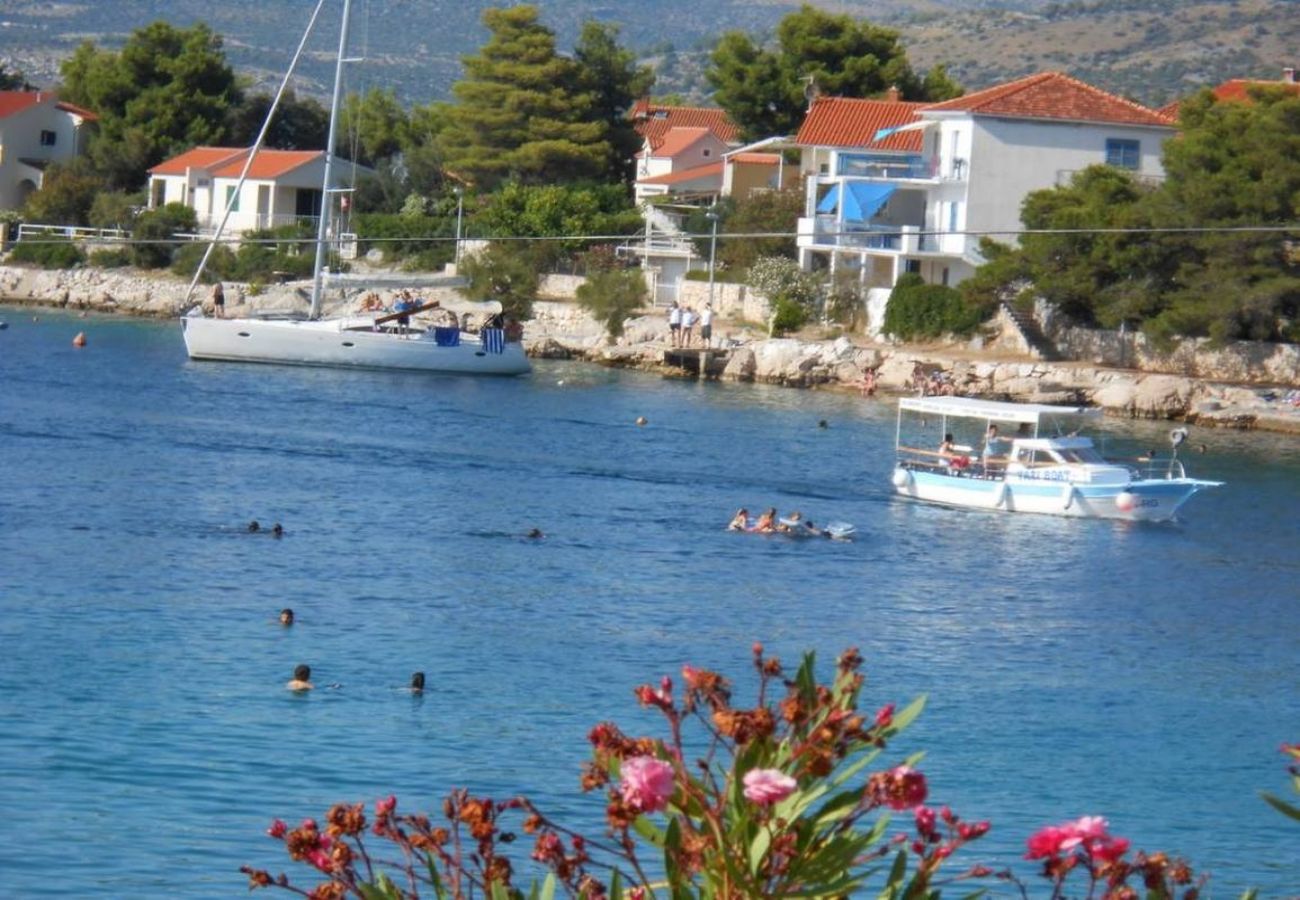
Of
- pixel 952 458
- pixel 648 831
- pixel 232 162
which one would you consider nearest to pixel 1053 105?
pixel 952 458

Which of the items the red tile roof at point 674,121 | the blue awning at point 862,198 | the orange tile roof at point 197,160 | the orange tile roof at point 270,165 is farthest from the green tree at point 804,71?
the orange tile roof at point 197,160

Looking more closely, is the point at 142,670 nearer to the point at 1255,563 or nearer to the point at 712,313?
the point at 1255,563

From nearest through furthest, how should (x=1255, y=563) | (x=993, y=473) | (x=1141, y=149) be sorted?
(x=1255, y=563), (x=993, y=473), (x=1141, y=149)

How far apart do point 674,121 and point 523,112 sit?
11897 mm

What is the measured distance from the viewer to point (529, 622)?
2445 cm

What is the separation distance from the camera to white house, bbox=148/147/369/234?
75.4m

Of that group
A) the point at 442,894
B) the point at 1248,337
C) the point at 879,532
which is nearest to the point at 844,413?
the point at 1248,337

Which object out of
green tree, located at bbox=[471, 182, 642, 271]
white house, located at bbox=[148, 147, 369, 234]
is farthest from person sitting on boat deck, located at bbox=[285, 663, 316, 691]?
white house, located at bbox=[148, 147, 369, 234]

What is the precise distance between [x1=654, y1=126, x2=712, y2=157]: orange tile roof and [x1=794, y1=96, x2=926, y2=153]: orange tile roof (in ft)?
37.0

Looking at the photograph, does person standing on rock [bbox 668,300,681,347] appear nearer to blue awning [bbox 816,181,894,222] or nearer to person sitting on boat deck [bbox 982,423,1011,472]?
blue awning [bbox 816,181,894,222]

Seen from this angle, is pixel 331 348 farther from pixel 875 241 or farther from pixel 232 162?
pixel 232 162

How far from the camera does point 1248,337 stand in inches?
2119

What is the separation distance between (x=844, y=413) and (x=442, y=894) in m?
45.1

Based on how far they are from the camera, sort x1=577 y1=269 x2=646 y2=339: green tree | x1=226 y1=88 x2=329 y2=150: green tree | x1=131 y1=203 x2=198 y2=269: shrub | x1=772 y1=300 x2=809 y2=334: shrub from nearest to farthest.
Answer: x1=772 y1=300 x2=809 y2=334: shrub → x1=577 y1=269 x2=646 y2=339: green tree → x1=131 y1=203 x2=198 y2=269: shrub → x1=226 y1=88 x2=329 y2=150: green tree
